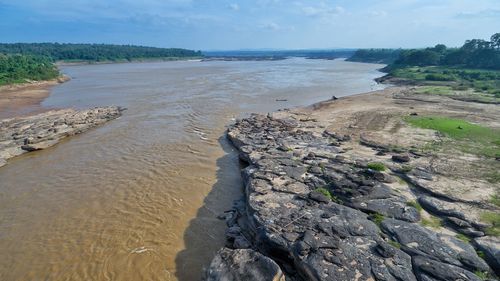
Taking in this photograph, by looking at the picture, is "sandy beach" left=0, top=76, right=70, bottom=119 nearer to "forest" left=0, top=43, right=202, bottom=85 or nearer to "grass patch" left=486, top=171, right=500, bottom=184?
Answer: "forest" left=0, top=43, right=202, bottom=85

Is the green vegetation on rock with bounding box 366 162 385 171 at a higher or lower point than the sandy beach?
higher

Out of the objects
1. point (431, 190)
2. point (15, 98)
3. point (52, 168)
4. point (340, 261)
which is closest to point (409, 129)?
point (431, 190)

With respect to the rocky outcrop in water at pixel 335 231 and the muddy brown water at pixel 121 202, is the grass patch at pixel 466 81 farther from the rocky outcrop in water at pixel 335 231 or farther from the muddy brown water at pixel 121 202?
the muddy brown water at pixel 121 202

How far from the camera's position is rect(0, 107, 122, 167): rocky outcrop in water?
2050 centimetres

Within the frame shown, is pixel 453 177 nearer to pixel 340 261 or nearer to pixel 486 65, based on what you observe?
pixel 340 261

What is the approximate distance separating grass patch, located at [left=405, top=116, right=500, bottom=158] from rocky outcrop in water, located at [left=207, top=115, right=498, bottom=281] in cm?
488

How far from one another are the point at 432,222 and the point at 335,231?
11.4ft

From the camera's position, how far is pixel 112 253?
10789mm

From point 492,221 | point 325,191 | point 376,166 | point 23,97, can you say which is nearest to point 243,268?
point 325,191

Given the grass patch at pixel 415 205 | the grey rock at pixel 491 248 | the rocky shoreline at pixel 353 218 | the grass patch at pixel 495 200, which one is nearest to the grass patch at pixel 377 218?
the rocky shoreline at pixel 353 218

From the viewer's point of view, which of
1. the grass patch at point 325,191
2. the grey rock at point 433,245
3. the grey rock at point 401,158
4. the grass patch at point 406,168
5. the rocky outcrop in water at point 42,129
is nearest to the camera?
the grey rock at point 433,245

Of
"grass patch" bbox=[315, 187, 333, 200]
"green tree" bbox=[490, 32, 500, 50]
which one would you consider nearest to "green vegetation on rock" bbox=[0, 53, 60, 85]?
"grass patch" bbox=[315, 187, 333, 200]

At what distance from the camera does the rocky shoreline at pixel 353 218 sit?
8352 mm

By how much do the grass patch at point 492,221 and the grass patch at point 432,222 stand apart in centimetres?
127
